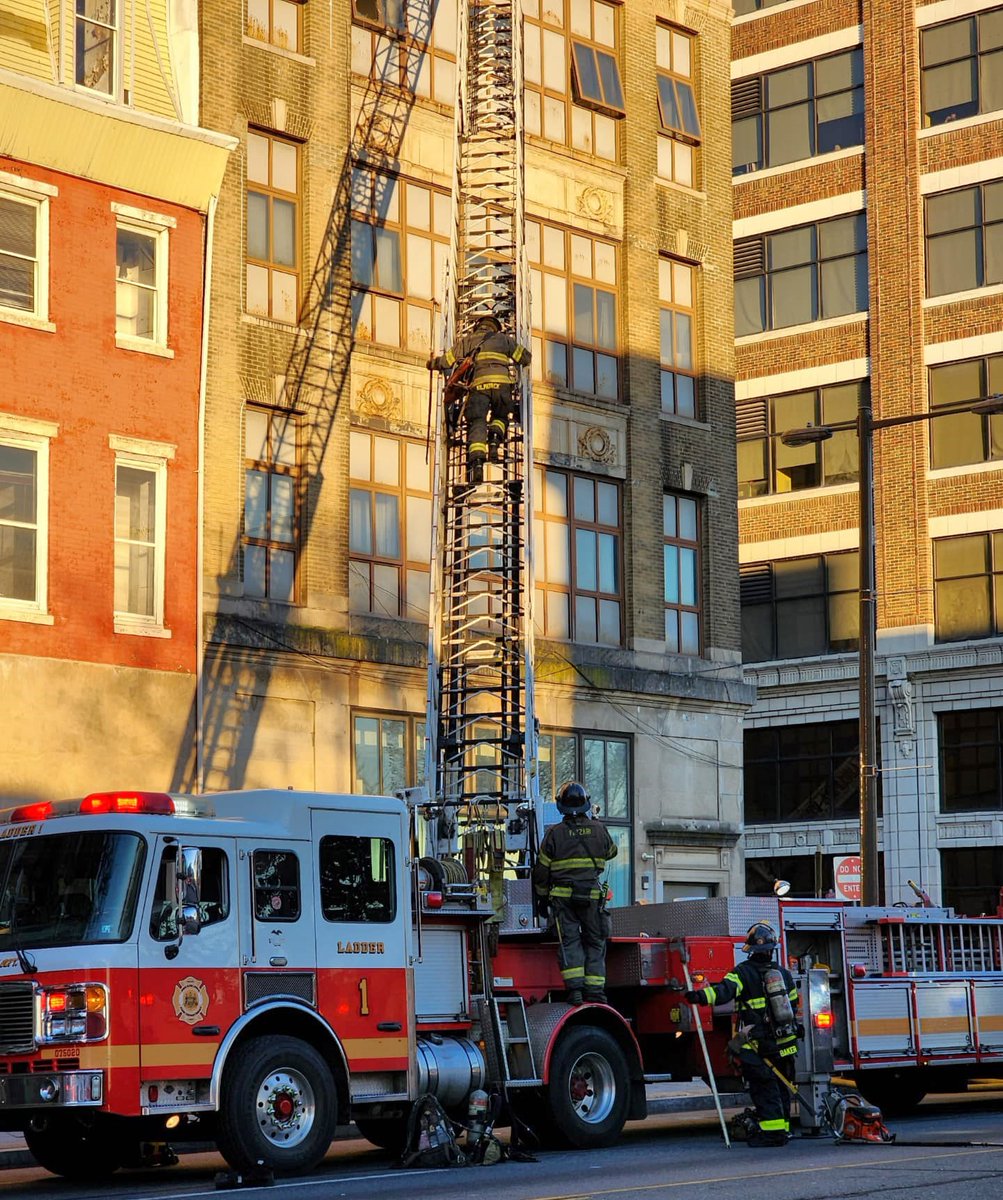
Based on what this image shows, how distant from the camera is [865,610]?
24375mm

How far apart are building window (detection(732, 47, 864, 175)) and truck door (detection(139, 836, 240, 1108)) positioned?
120 feet

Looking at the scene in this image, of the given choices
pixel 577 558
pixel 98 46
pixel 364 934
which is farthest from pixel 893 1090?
pixel 98 46

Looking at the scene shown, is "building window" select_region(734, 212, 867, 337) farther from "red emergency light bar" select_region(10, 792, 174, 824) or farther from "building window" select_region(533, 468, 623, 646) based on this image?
"red emergency light bar" select_region(10, 792, 174, 824)

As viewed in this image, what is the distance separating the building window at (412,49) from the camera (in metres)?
28.2

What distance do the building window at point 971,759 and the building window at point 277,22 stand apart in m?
22.5

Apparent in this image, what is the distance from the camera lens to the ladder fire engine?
13.1 meters

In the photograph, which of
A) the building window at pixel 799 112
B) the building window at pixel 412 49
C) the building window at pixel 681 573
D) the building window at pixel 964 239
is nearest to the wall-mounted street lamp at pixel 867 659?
the building window at pixel 681 573

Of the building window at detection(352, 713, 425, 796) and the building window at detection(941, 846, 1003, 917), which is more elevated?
the building window at detection(352, 713, 425, 796)

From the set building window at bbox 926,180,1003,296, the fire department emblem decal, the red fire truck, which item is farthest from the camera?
building window at bbox 926,180,1003,296

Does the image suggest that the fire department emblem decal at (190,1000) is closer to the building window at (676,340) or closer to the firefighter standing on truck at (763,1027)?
the firefighter standing on truck at (763,1027)

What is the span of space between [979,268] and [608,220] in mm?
15599

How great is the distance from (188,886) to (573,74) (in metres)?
20.8

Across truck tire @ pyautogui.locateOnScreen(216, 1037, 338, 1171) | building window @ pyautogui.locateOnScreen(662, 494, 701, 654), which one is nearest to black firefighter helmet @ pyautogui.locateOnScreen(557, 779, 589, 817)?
truck tire @ pyautogui.locateOnScreen(216, 1037, 338, 1171)

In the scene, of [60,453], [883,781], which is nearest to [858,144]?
[883,781]
